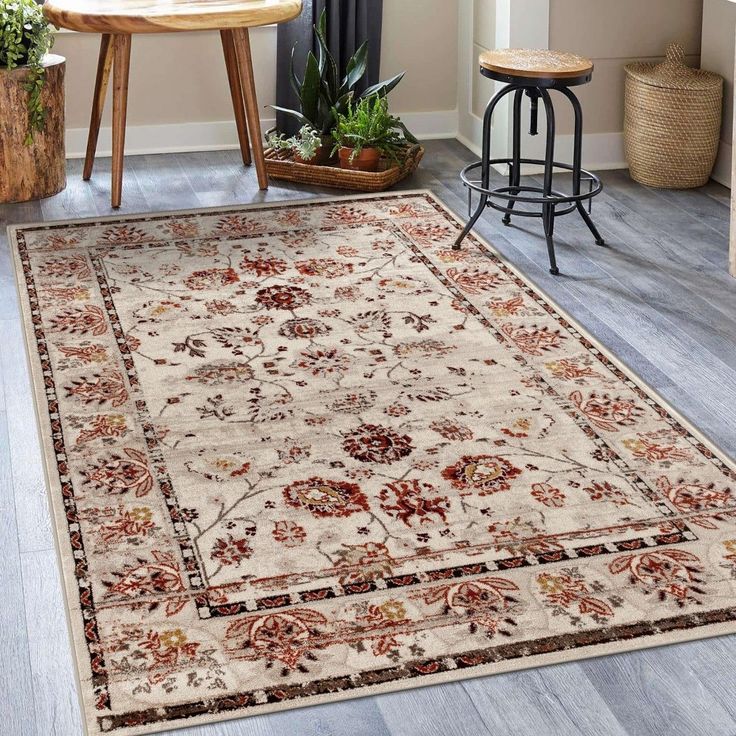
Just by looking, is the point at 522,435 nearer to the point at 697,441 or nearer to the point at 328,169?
the point at 697,441

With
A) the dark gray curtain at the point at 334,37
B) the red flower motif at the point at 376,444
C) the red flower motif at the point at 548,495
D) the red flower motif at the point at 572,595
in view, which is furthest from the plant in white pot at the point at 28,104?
the red flower motif at the point at 572,595

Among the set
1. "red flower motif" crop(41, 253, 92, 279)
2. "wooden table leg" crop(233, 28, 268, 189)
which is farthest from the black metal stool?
"red flower motif" crop(41, 253, 92, 279)

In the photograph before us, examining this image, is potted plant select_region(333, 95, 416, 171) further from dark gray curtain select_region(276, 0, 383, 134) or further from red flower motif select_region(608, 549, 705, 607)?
red flower motif select_region(608, 549, 705, 607)

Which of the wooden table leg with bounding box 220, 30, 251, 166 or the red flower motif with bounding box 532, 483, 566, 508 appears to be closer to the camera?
the red flower motif with bounding box 532, 483, 566, 508

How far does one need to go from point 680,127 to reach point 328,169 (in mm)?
1208

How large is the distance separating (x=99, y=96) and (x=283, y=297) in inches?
52.5

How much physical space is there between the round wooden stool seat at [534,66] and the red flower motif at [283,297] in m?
0.83

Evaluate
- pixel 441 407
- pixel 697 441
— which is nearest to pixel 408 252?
pixel 441 407

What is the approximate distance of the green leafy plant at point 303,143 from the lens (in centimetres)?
413

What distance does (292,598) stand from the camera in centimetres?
194

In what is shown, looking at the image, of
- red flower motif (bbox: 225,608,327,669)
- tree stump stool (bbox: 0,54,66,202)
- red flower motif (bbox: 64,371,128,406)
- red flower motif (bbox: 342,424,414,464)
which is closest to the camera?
red flower motif (bbox: 225,608,327,669)

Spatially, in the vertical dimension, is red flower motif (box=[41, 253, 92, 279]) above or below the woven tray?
below

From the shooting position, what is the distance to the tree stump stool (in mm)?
3799

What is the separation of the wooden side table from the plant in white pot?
95mm
